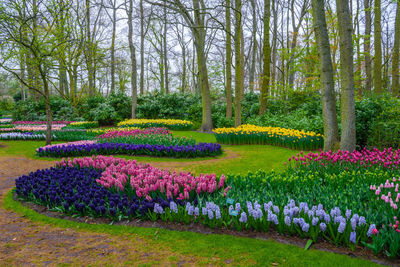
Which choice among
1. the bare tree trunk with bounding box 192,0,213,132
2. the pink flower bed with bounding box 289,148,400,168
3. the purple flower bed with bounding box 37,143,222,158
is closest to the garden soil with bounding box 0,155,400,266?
the pink flower bed with bounding box 289,148,400,168

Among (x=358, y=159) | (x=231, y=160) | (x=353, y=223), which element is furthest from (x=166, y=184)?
(x=358, y=159)

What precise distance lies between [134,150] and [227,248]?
6.35m

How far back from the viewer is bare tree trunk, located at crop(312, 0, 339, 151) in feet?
21.8

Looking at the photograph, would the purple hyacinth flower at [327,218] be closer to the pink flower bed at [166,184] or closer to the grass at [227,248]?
the grass at [227,248]

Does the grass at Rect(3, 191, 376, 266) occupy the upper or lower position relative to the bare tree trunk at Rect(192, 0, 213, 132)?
lower

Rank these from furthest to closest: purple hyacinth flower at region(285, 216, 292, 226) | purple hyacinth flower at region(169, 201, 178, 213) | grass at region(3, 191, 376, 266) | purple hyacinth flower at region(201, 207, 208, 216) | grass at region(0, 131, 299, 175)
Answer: grass at region(0, 131, 299, 175)
purple hyacinth flower at region(169, 201, 178, 213)
purple hyacinth flower at region(201, 207, 208, 216)
purple hyacinth flower at region(285, 216, 292, 226)
grass at region(3, 191, 376, 266)

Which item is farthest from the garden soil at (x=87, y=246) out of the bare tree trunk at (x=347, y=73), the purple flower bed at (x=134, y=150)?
the purple flower bed at (x=134, y=150)

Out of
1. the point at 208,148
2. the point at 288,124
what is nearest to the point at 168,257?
the point at 208,148

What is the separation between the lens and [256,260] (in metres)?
2.60

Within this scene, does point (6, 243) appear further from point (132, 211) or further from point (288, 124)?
point (288, 124)

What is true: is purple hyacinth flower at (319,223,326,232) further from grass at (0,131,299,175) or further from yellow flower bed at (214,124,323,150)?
yellow flower bed at (214,124,323,150)

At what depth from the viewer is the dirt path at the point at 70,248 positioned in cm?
266

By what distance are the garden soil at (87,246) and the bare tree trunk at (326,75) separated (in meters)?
4.59

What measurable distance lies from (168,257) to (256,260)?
87cm
